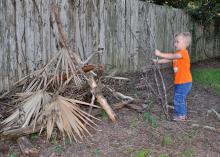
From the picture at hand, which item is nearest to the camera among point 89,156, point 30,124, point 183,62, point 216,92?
point 89,156

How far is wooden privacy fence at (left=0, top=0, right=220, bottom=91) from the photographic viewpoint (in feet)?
23.8

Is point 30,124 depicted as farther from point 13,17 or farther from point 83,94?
point 13,17

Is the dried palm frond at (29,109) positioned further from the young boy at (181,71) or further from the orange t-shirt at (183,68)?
the orange t-shirt at (183,68)

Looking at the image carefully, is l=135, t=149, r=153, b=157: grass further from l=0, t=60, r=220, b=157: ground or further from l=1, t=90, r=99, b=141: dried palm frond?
l=1, t=90, r=99, b=141: dried palm frond

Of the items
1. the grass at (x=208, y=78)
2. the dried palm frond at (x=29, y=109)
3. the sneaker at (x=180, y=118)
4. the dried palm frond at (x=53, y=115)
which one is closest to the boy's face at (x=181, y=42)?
the sneaker at (x=180, y=118)

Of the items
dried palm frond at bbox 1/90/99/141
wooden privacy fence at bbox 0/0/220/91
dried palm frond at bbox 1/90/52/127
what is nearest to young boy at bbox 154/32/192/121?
wooden privacy fence at bbox 0/0/220/91

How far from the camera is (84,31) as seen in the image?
890cm

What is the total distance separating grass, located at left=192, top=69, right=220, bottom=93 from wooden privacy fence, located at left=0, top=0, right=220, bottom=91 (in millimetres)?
1377

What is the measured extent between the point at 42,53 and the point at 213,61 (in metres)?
9.35

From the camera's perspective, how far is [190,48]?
48.0ft

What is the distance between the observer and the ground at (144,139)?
5.42m

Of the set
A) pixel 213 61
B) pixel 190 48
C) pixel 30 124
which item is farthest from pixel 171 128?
pixel 213 61

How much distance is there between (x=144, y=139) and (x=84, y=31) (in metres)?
3.68

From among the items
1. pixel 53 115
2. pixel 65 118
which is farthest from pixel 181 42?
pixel 53 115
